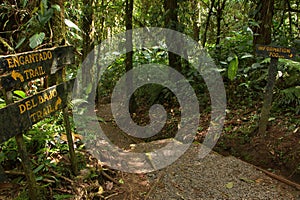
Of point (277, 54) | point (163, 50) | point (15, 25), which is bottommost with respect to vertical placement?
point (163, 50)

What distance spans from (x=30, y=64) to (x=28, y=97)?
308 millimetres

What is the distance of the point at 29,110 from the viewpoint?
7.84 ft

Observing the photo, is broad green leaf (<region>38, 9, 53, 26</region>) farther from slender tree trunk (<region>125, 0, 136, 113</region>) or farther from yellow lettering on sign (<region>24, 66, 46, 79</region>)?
slender tree trunk (<region>125, 0, 136, 113</region>)

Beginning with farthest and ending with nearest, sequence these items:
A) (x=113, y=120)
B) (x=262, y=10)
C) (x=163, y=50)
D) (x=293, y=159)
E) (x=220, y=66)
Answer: (x=163, y=50) < (x=113, y=120) < (x=220, y=66) < (x=262, y=10) < (x=293, y=159)

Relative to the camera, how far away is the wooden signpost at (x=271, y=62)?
3.84 meters

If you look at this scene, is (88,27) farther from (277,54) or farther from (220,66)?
(277,54)

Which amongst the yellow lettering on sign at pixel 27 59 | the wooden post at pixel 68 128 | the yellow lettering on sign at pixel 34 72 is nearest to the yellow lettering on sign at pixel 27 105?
the yellow lettering on sign at pixel 34 72

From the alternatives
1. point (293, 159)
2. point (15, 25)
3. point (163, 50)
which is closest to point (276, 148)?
point (293, 159)

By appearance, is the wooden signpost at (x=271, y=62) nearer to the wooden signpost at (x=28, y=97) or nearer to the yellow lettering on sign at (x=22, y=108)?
the wooden signpost at (x=28, y=97)

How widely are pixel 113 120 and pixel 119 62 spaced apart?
375 centimetres

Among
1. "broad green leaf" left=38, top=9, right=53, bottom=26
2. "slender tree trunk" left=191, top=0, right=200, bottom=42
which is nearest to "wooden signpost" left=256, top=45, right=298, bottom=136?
"broad green leaf" left=38, top=9, right=53, bottom=26

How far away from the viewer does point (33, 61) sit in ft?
8.14

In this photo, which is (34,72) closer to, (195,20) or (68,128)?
(68,128)

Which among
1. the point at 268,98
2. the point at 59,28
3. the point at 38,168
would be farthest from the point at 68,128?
the point at 268,98
